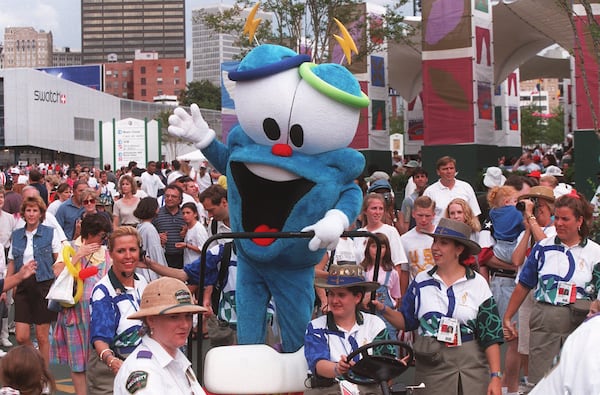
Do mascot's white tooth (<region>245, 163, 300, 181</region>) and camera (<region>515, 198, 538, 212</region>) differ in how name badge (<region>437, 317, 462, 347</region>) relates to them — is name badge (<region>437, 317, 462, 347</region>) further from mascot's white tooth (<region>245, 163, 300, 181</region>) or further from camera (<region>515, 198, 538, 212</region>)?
camera (<region>515, 198, 538, 212</region>)

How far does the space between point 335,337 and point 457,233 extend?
96 cm

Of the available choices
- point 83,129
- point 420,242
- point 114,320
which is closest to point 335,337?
point 114,320

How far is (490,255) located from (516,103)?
28817 millimetres

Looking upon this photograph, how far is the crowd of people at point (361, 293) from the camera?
5.05 m

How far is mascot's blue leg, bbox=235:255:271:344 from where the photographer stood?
6.54 metres

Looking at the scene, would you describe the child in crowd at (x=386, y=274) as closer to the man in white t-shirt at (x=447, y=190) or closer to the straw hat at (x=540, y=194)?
the straw hat at (x=540, y=194)

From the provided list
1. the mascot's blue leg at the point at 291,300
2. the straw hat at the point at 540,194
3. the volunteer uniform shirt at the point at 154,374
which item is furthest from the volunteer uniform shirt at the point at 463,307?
the straw hat at the point at 540,194

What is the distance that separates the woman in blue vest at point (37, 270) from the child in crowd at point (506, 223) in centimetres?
389

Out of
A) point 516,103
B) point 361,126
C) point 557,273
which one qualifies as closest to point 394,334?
point 557,273

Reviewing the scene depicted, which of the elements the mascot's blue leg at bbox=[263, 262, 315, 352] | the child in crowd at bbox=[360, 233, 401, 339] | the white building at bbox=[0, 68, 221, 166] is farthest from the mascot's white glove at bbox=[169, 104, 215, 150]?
the white building at bbox=[0, 68, 221, 166]

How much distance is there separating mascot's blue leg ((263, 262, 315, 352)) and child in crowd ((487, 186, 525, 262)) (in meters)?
2.32

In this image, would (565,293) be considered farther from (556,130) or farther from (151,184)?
(556,130)

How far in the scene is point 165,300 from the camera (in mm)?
3947

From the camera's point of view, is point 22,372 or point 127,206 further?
point 127,206
